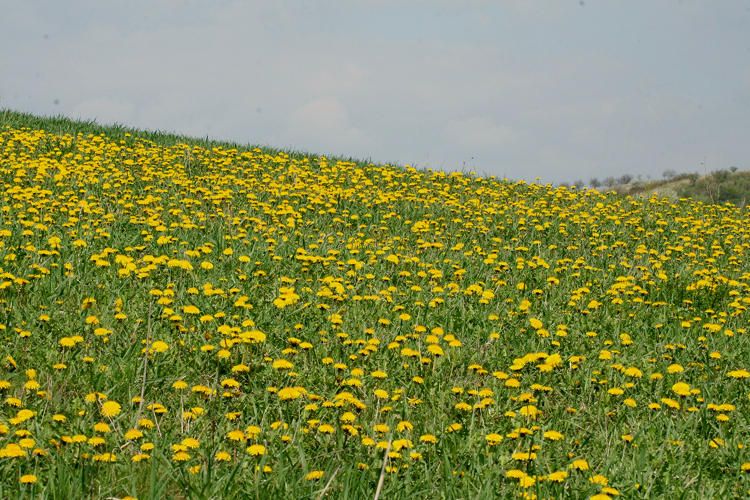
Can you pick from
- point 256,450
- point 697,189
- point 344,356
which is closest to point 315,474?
point 256,450

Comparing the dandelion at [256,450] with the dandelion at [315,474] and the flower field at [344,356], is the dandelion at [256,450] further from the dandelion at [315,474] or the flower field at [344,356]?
the dandelion at [315,474]

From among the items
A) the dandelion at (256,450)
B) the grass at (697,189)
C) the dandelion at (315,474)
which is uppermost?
the grass at (697,189)

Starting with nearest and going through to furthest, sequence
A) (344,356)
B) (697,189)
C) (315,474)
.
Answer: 1. (315,474)
2. (344,356)
3. (697,189)

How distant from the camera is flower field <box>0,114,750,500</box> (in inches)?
106

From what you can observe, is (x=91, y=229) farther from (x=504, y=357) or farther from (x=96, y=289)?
(x=504, y=357)

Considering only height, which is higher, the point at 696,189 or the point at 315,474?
the point at 696,189

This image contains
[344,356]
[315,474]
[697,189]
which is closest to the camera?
[315,474]

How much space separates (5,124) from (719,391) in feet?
40.4

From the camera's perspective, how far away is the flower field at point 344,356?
8.81ft

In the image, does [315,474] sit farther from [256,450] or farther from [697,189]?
[697,189]

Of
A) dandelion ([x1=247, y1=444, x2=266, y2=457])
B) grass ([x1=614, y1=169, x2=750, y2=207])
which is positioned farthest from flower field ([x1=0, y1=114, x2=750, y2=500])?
grass ([x1=614, y1=169, x2=750, y2=207])

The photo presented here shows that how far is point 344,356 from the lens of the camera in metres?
3.94

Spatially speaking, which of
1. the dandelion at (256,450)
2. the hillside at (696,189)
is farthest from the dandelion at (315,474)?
the hillside at (696,189)

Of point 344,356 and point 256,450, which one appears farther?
point 344,356
